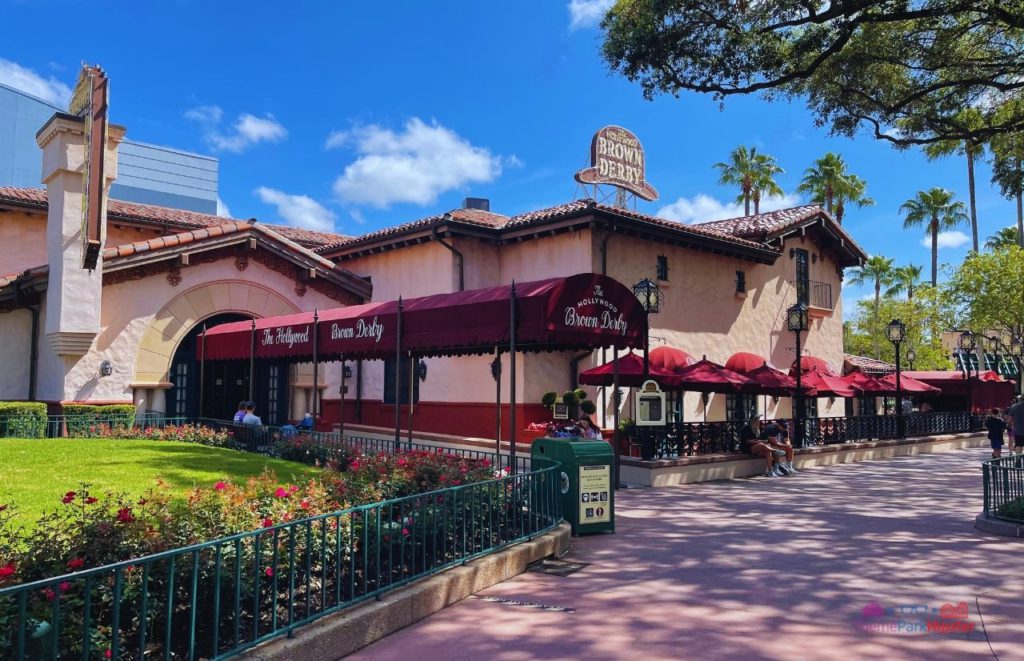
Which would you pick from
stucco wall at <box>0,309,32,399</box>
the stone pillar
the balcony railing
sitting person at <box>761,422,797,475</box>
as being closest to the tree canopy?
sitting person at <box>761,422,797,475</box>

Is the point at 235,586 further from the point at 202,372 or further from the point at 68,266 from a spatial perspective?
the point at 202,372

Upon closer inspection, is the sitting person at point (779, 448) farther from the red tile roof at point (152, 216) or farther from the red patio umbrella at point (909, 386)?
the red tile roof at point (152, 216)

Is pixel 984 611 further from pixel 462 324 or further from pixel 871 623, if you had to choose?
pixel 462 324

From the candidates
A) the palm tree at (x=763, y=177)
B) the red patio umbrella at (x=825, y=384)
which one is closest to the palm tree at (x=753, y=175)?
the palm tree at (x=763, y=177)

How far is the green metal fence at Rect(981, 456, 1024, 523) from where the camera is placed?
31.1ft

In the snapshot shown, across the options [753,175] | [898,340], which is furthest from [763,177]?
[898,340]

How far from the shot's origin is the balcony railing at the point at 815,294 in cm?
2541

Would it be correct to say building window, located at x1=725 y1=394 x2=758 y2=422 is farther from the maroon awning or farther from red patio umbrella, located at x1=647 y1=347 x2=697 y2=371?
the maroon awning

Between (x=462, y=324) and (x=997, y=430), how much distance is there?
16.0 m

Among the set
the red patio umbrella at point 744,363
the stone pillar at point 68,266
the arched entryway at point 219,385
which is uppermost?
the stone pillar at point 68,266

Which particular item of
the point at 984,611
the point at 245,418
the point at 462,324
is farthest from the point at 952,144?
the point at 245,418

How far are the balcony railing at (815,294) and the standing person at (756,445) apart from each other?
10.2 m

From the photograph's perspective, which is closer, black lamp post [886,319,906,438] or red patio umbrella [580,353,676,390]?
red patio umbrella [580,353,676,390]

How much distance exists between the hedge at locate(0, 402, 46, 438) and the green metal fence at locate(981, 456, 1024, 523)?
654 inches
